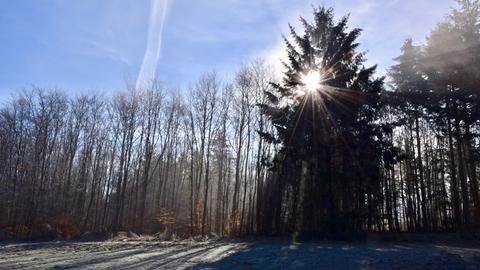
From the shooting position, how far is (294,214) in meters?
22.0

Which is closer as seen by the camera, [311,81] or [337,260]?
[337,260]

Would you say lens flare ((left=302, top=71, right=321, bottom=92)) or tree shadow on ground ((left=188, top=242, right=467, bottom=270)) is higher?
lens flare ((left=302, top=71, right=321, bottom=92))

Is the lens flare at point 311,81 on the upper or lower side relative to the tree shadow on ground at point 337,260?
upper

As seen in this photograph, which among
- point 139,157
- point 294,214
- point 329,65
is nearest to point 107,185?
point 139,157

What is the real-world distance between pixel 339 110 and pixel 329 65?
2677 millimetres

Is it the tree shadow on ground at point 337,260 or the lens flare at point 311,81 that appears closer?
the tree shadow on ground at point 337,260

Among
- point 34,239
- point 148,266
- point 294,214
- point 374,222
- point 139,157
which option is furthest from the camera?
point 139,157

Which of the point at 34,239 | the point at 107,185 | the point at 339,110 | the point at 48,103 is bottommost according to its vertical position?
the point at 34,239

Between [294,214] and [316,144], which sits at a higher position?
[316,144]

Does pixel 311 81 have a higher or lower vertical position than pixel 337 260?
higher

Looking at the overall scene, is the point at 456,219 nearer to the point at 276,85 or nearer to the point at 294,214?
the point at 294,214

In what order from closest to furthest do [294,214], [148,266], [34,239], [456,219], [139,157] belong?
[148,266] < [294,214] < [456,219] < [34,239] < [139,157]

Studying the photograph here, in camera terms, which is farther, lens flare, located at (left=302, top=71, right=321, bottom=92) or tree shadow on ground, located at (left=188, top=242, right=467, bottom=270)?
lens flare, located at (left=302, top=71, right=321, bottom=92)

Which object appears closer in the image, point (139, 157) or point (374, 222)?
point (374, 222)
